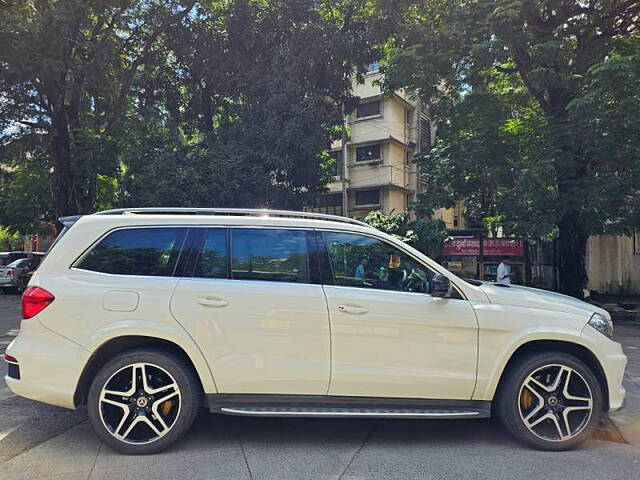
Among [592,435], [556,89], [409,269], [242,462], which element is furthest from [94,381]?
[556,89]

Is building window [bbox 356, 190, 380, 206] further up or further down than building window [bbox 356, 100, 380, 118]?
further down

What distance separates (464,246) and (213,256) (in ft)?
39.2

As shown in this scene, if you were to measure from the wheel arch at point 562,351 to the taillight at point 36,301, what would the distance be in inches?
143

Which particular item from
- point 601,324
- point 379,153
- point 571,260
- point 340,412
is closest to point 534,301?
point 601,324

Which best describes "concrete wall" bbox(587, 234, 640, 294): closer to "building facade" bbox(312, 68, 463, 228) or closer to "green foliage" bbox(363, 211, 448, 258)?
"green foliage" bbox(363, 211, 448, 258)

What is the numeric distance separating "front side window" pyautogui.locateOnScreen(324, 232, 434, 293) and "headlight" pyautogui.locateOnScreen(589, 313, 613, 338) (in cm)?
139

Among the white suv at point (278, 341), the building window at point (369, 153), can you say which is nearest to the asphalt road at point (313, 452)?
the white suv at point (278, 341)

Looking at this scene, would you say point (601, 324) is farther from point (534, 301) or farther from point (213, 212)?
point (213, 212)

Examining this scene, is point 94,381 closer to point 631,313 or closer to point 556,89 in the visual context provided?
point 556,89

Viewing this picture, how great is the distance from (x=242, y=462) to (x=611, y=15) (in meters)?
12.8

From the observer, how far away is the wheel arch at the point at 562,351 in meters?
4.03

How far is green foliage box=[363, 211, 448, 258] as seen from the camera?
1361cm

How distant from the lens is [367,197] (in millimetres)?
28797

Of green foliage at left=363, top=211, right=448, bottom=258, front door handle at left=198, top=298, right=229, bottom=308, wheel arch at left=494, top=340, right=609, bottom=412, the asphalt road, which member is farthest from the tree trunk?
front door handle at left=198, top=298, right=229, bottom=308
